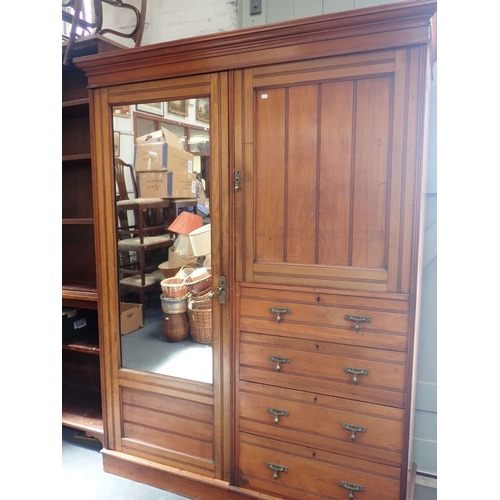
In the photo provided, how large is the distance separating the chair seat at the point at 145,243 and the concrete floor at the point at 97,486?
109 centimetres

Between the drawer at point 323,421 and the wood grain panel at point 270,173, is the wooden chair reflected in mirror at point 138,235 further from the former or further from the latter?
the drawer at point 323,421

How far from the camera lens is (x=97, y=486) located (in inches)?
70.6

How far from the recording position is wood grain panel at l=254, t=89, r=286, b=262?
1.42 m

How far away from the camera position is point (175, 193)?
66.1 inches

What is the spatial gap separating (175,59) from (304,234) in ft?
2.79

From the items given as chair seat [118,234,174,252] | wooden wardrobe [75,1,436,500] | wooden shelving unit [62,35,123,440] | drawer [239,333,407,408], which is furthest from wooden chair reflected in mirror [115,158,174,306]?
drawer [239,333,407,408]

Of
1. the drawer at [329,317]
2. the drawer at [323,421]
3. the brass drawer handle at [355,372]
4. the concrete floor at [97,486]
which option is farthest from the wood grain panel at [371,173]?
the concrete floor at [97,486]

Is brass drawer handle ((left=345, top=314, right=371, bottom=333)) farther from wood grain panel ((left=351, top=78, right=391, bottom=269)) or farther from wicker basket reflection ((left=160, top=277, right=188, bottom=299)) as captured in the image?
wicker basket reflection ((left=160, top=277, right=188, bottom=299))

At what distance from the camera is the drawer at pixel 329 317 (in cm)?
132

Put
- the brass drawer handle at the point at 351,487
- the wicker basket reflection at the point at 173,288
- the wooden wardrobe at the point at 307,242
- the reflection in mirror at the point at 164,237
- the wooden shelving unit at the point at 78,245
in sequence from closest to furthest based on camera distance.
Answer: the wooden wardrobe at the point at 307,242
the brass drawer handle at the point at 351,487
the reflection in mirror at the point at 164,237
the wicker basket reflection at the point at 173,288
the wooden shelving unit at the point at 78,245

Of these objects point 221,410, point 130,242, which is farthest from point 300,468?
point 130,242

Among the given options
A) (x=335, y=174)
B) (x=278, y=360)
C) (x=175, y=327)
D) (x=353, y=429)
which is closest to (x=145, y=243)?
(x=175, y=327)
